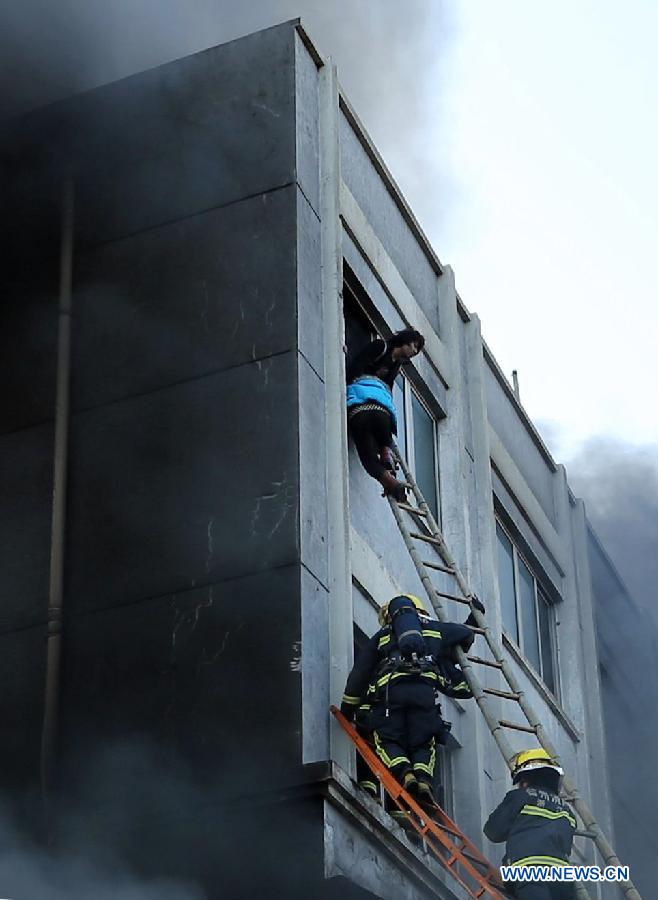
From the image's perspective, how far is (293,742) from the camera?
36.3 feet

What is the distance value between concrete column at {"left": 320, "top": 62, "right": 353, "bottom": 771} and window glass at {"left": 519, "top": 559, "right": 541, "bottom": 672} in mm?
5181

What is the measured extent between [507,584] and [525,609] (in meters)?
0.53

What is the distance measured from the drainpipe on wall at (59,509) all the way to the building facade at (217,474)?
6 cm

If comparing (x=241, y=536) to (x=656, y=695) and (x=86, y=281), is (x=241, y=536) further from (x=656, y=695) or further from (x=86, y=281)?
(x=656, y=695)

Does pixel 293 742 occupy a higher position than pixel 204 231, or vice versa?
pixel 204 231

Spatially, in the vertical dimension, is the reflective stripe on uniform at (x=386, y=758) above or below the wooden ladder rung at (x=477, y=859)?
above

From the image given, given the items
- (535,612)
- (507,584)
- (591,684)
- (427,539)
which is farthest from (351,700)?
(591,684)

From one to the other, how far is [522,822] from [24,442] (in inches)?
161

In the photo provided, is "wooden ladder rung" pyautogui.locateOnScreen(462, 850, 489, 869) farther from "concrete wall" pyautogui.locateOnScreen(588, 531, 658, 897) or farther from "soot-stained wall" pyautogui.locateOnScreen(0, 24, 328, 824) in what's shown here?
"concrete wall" pyautogui.locateOnScreen(588, 531, 658, 897)

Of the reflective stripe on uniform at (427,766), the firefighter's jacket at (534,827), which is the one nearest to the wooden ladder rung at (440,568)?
the reflective stripe on uniform at (427,766)

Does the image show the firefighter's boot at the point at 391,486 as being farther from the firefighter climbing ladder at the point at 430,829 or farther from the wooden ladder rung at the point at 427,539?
the firefighter climbing ladder at the point at 430,829

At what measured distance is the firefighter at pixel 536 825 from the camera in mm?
11055

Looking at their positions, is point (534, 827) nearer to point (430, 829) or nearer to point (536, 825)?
point (536, 825)

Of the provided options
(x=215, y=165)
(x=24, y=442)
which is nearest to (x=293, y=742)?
(x=24, y=442)
